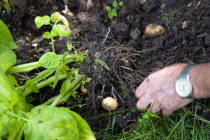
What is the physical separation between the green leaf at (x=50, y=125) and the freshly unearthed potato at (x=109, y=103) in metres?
0.37

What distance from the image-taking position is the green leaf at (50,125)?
1.38 metres

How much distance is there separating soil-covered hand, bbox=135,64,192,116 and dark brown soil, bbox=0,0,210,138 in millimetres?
120

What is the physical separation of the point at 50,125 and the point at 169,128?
74 cm

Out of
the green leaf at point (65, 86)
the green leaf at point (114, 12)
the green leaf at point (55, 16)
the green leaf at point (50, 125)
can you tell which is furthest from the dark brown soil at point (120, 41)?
the green leaf at point (50, 125)

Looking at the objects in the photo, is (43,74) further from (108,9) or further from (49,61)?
(108,9)

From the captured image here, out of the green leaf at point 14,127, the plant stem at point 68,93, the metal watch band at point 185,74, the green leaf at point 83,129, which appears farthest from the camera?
the plant stem at point 68,93

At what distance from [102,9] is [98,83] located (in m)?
0.69

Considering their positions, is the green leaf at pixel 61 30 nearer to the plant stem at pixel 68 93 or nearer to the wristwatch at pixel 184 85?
the plant stem at pixel 68 93

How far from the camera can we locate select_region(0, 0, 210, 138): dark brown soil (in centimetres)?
185

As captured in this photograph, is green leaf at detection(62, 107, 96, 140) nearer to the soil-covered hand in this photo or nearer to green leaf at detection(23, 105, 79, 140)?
green leaf at detection(23, 105, 79, 140)

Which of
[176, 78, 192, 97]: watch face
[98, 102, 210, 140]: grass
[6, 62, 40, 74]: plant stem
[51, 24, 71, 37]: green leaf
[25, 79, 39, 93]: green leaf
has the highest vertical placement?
[51, 24, 71, 37]: green leaf

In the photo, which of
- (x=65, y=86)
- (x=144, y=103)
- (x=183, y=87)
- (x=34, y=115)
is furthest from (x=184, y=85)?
(x=34, y=115)

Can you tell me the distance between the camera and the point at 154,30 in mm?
2047

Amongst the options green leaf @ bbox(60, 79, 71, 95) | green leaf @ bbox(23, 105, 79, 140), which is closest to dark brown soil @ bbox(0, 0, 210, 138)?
green leaf @ bbox(60, 79, 71, 95)
